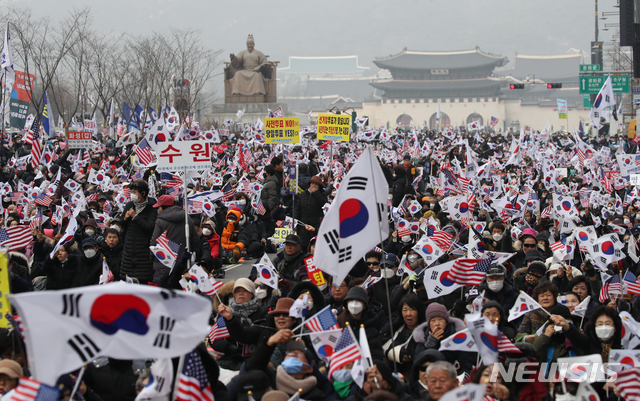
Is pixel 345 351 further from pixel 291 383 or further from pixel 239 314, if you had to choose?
pixel 239 314

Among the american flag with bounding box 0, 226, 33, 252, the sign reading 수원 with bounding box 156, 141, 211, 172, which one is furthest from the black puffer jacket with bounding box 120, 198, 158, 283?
the american flag with bounding box 0, 226, 33, 252

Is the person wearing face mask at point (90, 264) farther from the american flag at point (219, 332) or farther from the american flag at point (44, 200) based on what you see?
the american flag at point (44, 200)

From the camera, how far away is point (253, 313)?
5383 millimetres

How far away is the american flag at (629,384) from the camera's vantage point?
11.8 ft

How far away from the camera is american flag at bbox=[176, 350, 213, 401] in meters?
3.45

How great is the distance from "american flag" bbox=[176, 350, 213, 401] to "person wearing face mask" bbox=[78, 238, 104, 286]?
3.55m

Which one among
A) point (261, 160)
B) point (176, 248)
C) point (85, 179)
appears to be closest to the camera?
point (176, 248)

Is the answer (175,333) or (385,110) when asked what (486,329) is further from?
(385,110)

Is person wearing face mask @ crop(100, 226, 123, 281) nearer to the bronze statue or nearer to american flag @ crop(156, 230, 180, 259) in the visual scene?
american flag @ crop(156, 230, 180, 259)

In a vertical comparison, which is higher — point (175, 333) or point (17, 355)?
point (175, 333)

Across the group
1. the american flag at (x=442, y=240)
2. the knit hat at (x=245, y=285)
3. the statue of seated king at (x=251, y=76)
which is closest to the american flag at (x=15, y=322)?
the knit hat at (x=245, y=285)

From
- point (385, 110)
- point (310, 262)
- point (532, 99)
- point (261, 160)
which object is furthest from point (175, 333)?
point (532, 99)

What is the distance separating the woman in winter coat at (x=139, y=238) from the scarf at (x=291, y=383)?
3035 mm

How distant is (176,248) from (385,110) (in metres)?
77.4
